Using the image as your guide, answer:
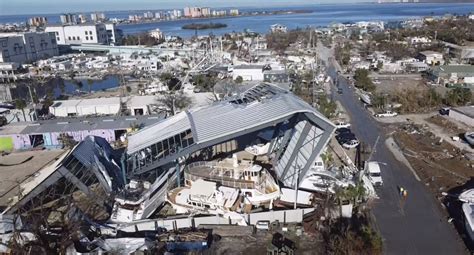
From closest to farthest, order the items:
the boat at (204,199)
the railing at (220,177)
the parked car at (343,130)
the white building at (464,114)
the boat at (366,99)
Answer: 1. the boat at (204,199)
2. the railing at (220,177)
3. the parked car at (343,130)
4. the white building at (464,114)
5. the boat at (366,99)

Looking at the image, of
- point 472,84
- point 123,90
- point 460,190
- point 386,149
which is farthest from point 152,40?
point 460,190

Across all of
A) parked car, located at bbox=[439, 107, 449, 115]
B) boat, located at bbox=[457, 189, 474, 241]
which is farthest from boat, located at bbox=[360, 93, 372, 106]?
boat, located at bbox=[457, 189, 474, 241]

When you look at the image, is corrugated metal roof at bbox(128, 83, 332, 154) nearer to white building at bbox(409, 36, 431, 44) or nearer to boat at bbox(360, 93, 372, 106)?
boat at bbox(360, 93, 372, 106)

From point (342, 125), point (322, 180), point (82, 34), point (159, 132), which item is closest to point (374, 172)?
point (322, 180)

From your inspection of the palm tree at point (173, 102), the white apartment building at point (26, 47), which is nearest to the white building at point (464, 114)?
the palm tree at point (173, 102)

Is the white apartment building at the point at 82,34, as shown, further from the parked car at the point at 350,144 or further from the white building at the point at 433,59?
the parked car at the point at 350,144

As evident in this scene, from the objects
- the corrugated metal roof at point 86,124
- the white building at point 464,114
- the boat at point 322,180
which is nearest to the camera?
the boat at point 322,180

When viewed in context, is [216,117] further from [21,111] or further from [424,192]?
[21,111]
